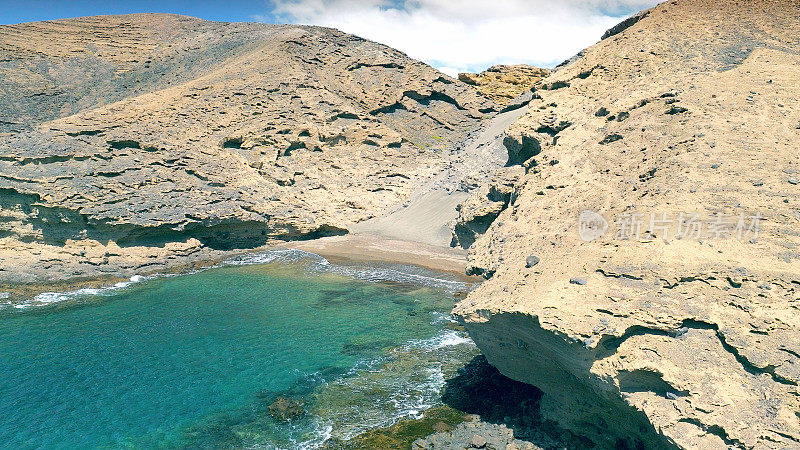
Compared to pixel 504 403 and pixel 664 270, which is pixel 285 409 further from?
pixel 664 270

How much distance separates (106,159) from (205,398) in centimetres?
2241

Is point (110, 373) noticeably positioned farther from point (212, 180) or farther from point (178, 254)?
point (212, 180)

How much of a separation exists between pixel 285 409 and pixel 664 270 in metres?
10.7

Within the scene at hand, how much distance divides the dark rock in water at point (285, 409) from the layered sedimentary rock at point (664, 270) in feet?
19.5

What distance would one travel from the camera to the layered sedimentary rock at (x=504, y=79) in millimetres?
57219

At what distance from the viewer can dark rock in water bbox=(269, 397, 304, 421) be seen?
14.1 meters

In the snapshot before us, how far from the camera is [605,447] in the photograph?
36.3 ft

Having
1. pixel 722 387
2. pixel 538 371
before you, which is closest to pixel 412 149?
pixel 538 371

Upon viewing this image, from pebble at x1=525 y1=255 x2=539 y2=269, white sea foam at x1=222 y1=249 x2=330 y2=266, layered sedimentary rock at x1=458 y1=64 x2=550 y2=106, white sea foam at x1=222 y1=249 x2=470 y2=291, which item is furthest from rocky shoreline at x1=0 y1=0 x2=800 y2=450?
white sea foam at x1=222 y1=249 x2=470 y2=291

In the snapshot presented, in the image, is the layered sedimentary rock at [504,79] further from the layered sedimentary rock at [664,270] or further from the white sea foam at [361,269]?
the layered sedimentary rock at [664,270]

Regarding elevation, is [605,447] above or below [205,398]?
above

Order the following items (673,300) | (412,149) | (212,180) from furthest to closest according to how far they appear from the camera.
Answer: (412,149), (212,180), (673,300)

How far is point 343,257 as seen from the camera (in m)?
32.8

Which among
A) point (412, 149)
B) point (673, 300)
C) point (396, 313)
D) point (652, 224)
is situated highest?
point (412, 149)
